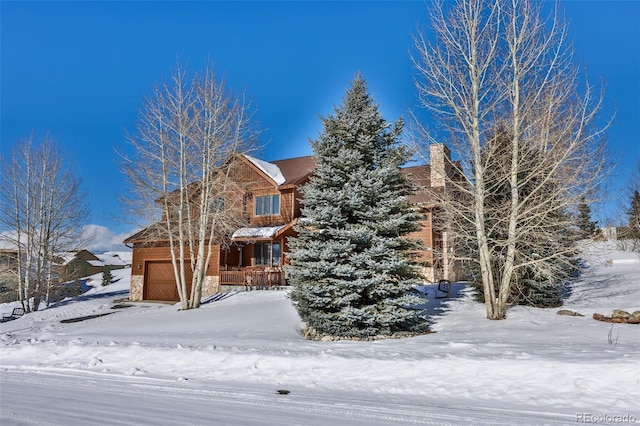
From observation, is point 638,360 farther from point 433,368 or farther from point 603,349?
point 433,368

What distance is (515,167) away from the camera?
1173 cm

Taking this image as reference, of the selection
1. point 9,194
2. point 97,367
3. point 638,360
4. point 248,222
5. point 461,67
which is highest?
point 461,67

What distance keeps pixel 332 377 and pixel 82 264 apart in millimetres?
47112

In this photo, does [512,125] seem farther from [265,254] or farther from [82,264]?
[82,264]

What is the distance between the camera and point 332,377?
653 centimetres

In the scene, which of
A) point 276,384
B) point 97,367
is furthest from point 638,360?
point 97,367

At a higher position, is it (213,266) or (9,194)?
(9,194)

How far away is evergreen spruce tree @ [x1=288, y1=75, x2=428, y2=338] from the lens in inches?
397

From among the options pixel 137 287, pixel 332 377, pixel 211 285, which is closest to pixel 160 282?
pixel 137 287

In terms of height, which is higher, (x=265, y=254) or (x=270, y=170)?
(x=270, y=170)

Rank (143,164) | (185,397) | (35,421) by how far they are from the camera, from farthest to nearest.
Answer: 1. (143,164)
2. (185,397)
3. (35,421)

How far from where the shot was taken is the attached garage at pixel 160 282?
24156mm

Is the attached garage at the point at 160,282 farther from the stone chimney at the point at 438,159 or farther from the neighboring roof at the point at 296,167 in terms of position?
the stone chimney at the point at 438,159

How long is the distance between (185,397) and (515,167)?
34.8 feet
